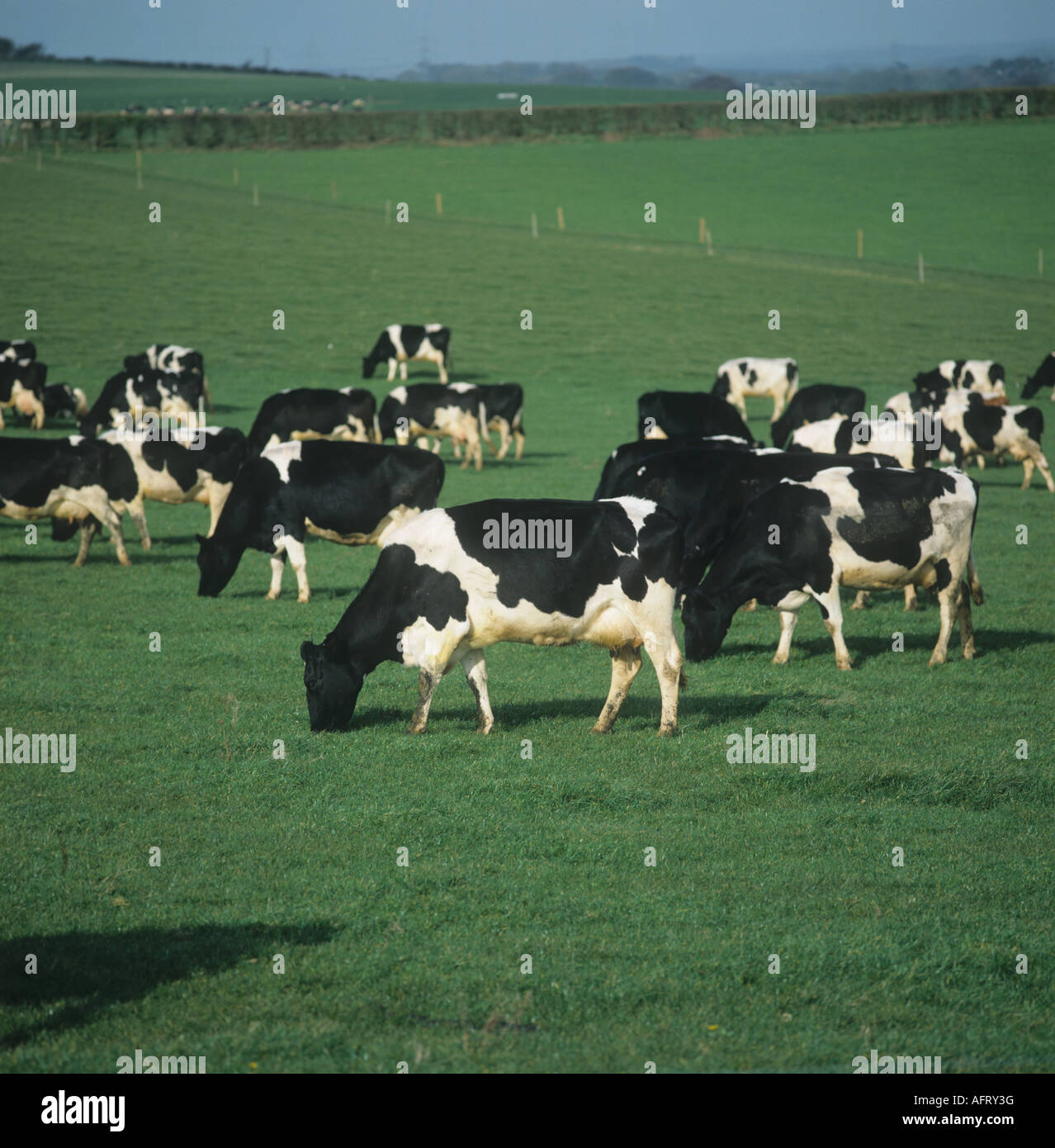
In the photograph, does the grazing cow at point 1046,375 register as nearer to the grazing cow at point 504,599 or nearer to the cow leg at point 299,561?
the cow leg at point 299,561

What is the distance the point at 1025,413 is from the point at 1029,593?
10151mm

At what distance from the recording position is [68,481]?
18.5 m

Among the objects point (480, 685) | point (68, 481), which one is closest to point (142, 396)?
point (68, 481)

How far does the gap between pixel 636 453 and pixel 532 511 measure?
8579mm

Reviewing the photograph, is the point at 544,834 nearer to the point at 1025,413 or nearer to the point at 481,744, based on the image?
the point at 481,744

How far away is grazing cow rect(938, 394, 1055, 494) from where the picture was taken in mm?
26453

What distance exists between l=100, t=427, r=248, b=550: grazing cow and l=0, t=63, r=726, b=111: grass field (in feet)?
320

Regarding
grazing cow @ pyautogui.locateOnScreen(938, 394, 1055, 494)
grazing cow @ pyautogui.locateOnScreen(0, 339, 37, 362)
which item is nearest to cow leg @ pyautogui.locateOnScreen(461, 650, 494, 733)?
grazing cow @ pyautogui.locateOnScreen(938, 394, 1055, 494)

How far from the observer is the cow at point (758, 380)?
121ft

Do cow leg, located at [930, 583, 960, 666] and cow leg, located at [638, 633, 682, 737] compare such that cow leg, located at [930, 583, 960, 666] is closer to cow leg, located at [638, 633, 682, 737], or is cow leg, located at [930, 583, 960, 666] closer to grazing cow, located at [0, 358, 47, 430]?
cow leg, located at [638, 633, 682, 737]

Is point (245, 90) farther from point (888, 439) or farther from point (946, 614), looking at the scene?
point (946, 614)

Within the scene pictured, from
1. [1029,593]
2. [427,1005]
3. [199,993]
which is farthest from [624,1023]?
[1029,593]

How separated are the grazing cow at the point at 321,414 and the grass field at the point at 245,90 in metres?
90.6
